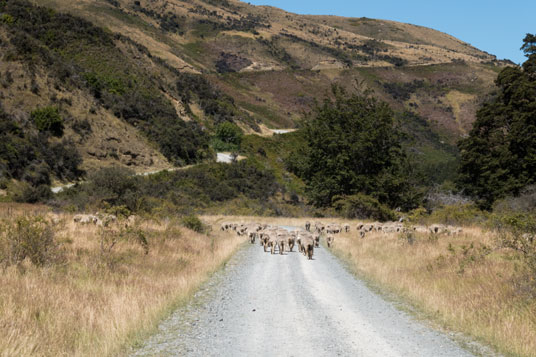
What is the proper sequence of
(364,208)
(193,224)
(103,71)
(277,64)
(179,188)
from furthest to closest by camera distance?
(277,64) < (103,71) < (179,188) < (364,208) < (193,224)

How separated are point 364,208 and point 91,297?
32.4 metres

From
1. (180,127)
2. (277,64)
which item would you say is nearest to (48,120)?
(180,127)

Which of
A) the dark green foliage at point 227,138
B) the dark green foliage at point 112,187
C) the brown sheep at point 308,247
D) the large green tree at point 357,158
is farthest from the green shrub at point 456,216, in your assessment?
the dark green foliage at point 227,138

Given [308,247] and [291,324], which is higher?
[308,247]

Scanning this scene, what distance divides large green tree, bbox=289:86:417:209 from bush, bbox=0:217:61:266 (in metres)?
32.1

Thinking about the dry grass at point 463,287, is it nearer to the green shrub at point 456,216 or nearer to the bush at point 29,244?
the bush at point 29,244

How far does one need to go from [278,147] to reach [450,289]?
71.4 m

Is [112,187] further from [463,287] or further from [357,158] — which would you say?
[463,287]

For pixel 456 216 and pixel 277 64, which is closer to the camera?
pixel 456 216

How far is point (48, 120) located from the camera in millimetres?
42250

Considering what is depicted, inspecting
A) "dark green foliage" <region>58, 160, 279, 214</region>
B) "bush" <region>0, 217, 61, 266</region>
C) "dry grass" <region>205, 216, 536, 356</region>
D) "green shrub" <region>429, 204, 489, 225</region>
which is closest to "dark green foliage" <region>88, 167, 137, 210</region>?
"dark green foliage" <region>58, 160, 279, 214</region>

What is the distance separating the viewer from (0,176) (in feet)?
108

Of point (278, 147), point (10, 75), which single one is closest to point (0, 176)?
point (10, 75)

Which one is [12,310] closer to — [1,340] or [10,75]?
[1,340]
